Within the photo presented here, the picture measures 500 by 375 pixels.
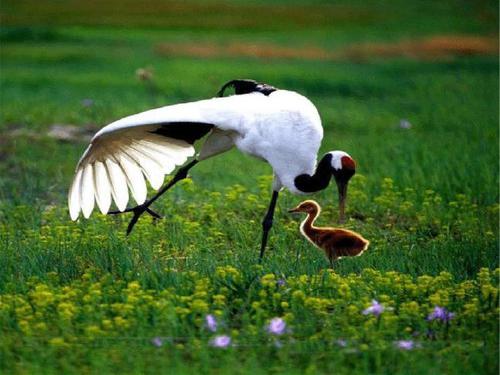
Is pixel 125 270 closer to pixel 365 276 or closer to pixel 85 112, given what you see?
pixel 365 276

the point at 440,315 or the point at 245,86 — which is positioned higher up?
the point at 245,86

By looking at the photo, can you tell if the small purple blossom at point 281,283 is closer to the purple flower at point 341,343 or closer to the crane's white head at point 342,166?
the purple flower at point 341,343

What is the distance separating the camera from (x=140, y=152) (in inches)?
285

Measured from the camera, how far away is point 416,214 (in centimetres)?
821

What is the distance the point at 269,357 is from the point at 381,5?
107ft

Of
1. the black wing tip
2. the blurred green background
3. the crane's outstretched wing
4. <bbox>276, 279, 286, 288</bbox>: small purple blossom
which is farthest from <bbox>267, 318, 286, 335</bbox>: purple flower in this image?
the blurred green background

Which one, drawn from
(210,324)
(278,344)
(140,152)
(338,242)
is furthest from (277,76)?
(278,344)

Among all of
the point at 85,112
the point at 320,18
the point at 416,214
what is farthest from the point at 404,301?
the point at 320,18

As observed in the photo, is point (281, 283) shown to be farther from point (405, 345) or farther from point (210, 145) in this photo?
point (210, 145)

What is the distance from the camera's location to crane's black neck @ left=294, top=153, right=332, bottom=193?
6.88 meters

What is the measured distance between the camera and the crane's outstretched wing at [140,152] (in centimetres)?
681

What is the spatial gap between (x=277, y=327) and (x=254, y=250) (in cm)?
185

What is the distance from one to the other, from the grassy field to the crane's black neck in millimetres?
406

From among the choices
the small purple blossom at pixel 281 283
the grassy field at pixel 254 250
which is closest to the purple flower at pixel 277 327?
the grassy field at pixel 254 250
